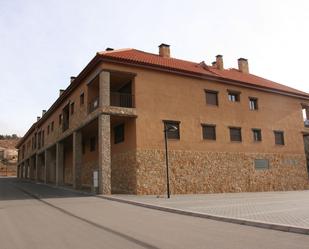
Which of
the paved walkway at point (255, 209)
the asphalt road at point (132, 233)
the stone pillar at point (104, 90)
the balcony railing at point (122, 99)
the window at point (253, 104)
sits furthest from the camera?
the window at point (253, 104)

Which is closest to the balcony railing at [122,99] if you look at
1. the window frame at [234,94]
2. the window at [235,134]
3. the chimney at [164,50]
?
the chimney at [164,50]

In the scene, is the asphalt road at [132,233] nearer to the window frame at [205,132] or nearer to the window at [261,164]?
the window frame at [205,132]

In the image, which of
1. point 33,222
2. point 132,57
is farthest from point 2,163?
point 33,222

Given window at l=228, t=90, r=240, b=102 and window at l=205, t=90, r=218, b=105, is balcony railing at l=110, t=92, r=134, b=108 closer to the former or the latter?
window at l=205, t=90, r=218, b=105

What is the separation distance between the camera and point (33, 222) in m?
9.73

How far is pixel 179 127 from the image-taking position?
22516mm

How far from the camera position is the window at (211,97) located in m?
24.7

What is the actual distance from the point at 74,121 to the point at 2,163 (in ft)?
239

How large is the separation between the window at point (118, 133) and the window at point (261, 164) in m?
A: 10.9

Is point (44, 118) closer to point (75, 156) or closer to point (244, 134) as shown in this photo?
point (75, 156)

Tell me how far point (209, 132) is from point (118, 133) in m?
6.46

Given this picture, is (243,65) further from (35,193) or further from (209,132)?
(35,193)

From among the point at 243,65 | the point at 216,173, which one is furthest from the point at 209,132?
the point at 243,65

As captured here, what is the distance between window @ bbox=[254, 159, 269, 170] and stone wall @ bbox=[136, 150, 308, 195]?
27cm
